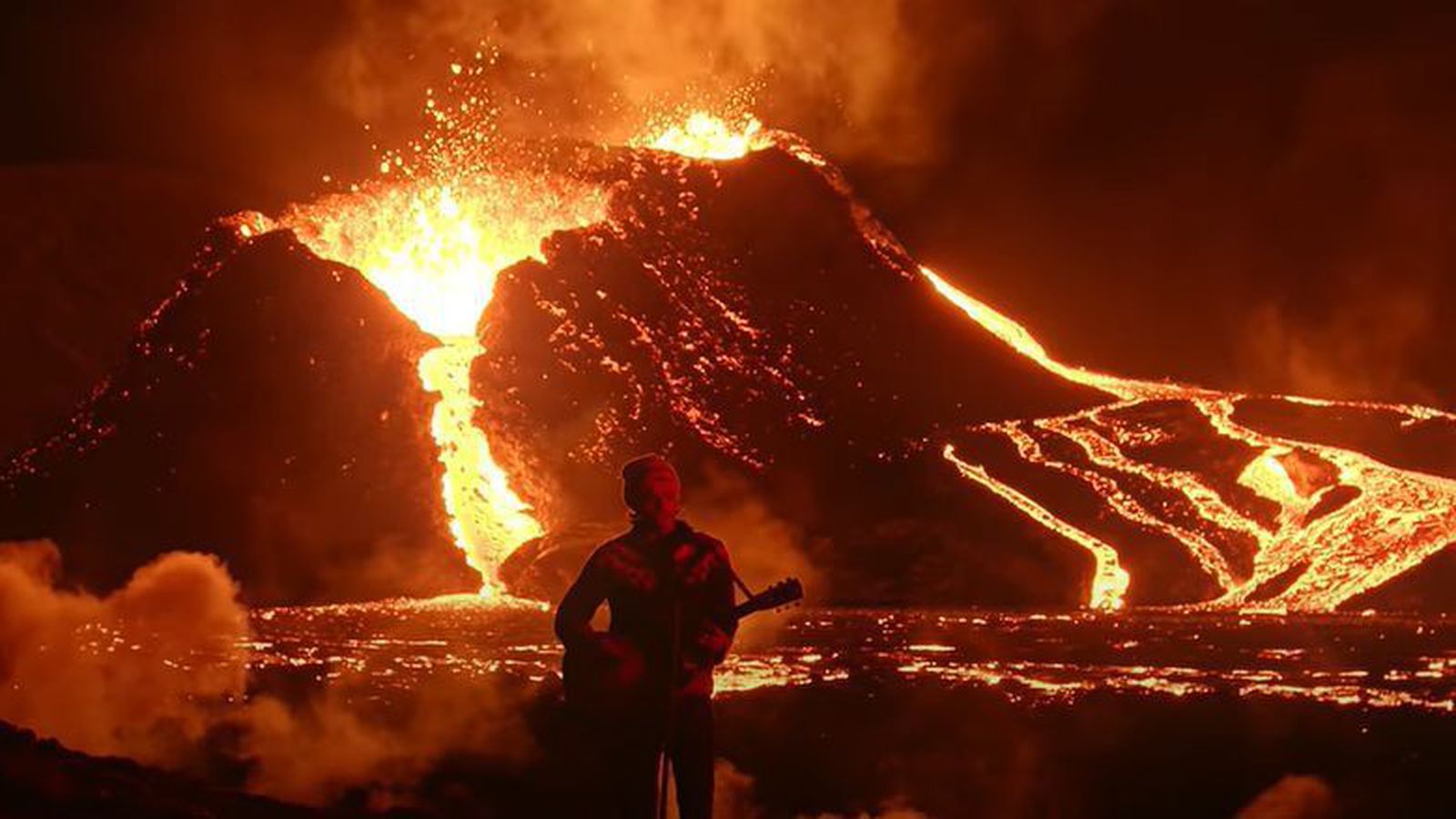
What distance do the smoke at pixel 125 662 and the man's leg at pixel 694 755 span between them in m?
10.7

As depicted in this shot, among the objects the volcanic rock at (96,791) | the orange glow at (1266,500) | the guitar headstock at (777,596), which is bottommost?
the volcanic rock at (96,791)

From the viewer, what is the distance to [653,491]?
8133 millimetres

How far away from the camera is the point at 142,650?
29.2 metres

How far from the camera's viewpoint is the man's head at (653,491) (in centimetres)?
812

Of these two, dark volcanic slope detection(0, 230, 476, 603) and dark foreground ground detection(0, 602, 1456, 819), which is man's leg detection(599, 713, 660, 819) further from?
dark volcanic slope detection(0, 230, 476, 603)

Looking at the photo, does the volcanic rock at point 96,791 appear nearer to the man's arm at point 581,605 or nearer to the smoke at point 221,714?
the smoke at point 221,714

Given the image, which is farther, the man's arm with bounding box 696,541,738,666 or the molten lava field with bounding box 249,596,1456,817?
the molten lava field with bounding box 249,596,1456,817

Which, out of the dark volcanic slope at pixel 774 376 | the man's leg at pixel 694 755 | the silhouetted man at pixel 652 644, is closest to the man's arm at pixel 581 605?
the silhouetted man at pixel 652 644

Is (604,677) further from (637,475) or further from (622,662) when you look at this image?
(637,475)

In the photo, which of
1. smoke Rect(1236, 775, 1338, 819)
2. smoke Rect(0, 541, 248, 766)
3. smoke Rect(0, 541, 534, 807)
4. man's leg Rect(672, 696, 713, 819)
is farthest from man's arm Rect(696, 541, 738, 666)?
smoke Rect(0, 541, 248, 766)

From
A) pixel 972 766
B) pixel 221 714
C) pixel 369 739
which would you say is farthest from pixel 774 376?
pixel 972 766

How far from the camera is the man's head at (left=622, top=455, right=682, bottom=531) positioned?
8117 millimetres

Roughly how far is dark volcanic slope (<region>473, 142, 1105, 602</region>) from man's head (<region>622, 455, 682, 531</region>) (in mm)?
36633

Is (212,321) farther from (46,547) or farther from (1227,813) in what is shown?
(1227,813)
